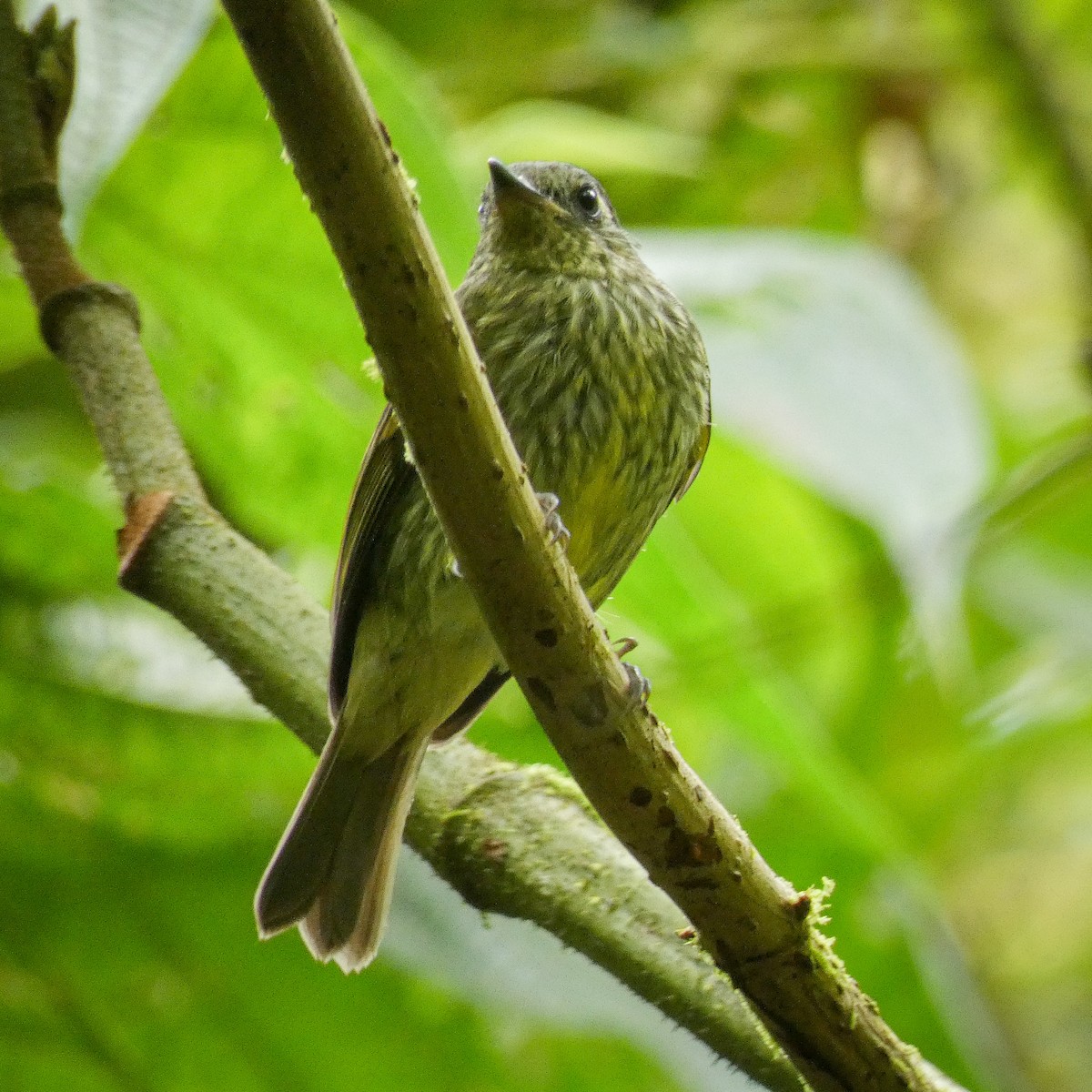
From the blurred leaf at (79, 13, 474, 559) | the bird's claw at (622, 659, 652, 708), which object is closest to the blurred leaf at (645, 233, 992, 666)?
the blurred leaf at (79, 13, 474, 559)

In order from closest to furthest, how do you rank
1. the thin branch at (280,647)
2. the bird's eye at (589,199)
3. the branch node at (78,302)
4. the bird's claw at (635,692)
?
the bird's claw at (635,692) < the thin branch at (280,647) < the branch node at (78,302) < the bird's eye at (589,199)

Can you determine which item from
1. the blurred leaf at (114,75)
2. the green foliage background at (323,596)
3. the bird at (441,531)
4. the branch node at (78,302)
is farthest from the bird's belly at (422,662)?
the blurred leaf at (114,75)

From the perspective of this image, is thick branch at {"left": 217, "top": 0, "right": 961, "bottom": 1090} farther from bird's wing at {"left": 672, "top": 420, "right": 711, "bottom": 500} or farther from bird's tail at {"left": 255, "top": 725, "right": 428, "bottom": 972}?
bird's wing at {"left": 672, "top": 420, "right": 711, "bottom": 500}

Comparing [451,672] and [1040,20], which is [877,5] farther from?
[451,672]

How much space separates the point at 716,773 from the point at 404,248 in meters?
1.98

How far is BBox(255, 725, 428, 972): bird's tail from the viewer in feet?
6.49

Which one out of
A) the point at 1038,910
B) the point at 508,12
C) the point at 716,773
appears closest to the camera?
the point at 716,773

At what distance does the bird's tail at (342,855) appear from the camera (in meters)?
1.98

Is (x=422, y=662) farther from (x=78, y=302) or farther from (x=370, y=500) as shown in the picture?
(x=78, y=302)

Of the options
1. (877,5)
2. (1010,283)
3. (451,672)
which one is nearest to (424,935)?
(451,672)

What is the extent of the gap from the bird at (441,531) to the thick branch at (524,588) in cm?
67

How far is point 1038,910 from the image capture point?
4.10 m

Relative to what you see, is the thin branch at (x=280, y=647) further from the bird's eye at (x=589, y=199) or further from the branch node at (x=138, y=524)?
the bird's eye at (x=589, y=199)

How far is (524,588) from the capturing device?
1.24 metres
